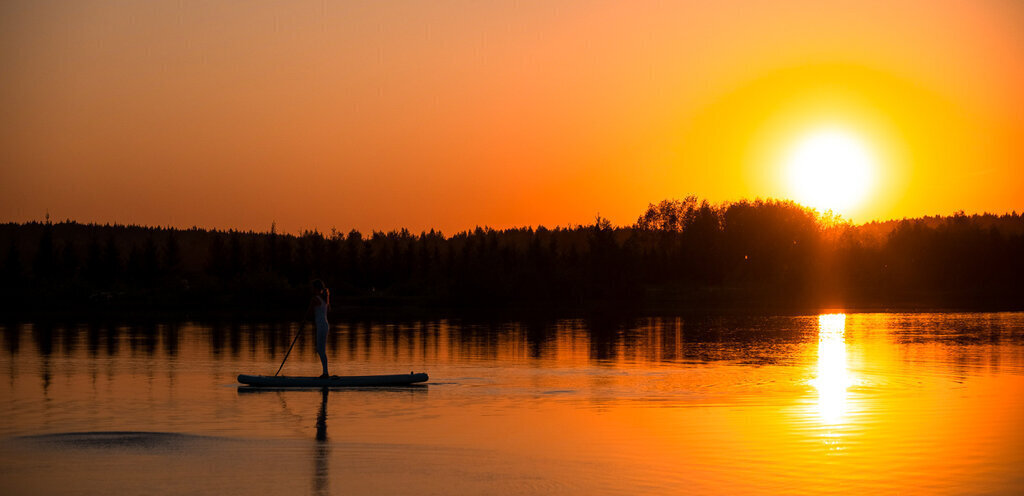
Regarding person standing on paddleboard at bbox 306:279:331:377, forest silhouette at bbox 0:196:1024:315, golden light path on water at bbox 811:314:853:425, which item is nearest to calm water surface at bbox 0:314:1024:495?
golden light path on water at bbox 811:314:853:425

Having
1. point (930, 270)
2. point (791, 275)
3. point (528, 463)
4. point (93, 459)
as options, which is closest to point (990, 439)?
point (528, 463)

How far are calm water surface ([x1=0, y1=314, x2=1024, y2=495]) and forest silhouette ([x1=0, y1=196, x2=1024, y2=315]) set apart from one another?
52045 millimetres

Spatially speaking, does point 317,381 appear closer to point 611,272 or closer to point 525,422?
point 525,422

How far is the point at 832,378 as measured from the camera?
91.8 feet

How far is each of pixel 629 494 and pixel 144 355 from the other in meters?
25.8

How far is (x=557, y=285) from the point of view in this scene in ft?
351

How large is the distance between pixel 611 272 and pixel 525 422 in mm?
93408

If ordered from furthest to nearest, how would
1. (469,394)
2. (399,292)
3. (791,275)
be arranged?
(791,275) → (399,292) → (469,394)

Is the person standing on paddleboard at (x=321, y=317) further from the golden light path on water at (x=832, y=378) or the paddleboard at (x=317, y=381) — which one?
the golden light path on water at (x=832, y=378)

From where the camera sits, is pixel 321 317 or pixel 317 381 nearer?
pixel 317 381

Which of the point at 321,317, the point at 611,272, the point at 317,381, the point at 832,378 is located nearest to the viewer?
the point at 317,381

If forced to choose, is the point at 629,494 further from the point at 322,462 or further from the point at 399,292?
the point at 399,292

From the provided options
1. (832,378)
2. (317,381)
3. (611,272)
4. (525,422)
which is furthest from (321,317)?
(611,272)

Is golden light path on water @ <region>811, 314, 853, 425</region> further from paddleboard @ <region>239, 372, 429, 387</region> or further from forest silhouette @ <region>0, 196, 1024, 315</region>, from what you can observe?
forest silhouette @ <region>0, 196, 1024, 315</region>
